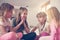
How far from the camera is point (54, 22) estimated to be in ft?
4.53

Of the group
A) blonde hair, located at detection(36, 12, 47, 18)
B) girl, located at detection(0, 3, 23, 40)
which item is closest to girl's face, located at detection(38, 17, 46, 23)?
blonde hair, located at detection(36, 12, 47, 18)

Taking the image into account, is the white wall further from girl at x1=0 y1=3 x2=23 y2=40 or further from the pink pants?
the pink pants

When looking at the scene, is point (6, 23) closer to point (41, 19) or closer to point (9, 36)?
point (9, 36)

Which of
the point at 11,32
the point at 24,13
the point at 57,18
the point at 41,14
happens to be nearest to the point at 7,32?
the point at 11,32

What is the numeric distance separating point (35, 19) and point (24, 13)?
0.10 m

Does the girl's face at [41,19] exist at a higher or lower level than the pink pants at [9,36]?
higher

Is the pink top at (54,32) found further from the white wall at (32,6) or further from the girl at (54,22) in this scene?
the white wall at (32,6)

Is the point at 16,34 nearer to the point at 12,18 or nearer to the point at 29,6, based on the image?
the point at 12,18

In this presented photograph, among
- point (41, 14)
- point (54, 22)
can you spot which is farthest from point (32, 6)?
point (54, 22)

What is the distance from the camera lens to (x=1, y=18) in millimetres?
1310

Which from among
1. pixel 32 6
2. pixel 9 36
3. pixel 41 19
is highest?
pixel 32 6

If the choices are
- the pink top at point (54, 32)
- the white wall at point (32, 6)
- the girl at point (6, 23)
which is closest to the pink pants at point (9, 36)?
the girl at point (6, 23)

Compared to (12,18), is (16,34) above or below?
below

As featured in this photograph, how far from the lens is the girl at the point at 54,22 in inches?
53.3
